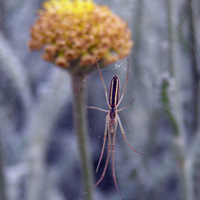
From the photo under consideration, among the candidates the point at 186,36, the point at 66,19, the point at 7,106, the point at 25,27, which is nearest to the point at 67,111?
the point at 7,106

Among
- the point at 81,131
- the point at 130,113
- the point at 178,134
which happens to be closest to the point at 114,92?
the point at 81,131

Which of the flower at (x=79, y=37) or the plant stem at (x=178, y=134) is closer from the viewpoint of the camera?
the flower at (x=79, y=37)

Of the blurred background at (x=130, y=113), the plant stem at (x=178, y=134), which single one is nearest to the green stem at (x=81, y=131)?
the blurred background at (x=130, y=113)

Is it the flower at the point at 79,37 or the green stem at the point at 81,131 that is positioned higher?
the flower at the point at 79,37

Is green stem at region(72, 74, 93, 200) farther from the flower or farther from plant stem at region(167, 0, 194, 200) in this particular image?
plant stem at region(167, 0, 194, 200)

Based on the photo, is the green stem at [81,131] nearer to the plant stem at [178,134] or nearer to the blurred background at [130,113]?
the blurred background at [130,113]

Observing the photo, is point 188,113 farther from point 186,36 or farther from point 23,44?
point 23,44
